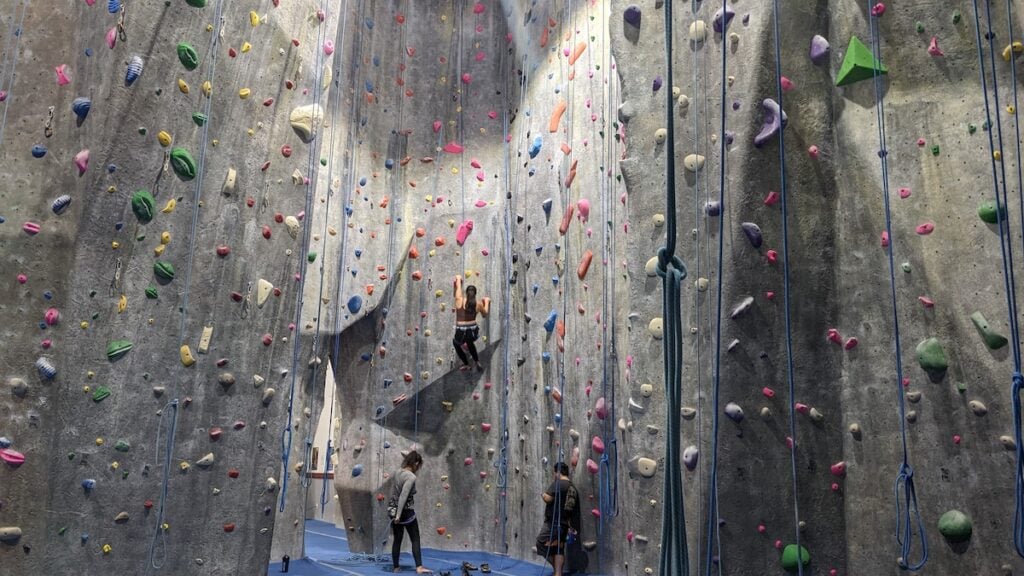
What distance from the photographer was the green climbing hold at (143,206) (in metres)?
3.86

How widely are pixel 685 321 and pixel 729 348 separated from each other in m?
0.23

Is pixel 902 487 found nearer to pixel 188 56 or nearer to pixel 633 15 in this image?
pixel 633 15

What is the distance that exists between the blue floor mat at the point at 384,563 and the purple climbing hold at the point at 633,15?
12.7ft

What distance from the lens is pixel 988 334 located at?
11.4 ft

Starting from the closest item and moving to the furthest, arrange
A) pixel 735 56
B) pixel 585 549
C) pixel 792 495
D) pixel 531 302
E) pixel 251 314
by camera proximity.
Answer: pixel 792 495 → pixel 735 56 → pixel 251 314 → pixel 585 549 → pixel 531 302

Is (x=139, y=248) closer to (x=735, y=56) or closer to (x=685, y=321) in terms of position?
(x=685, y=321)

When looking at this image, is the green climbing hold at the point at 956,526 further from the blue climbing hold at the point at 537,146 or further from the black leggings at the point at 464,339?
the blue climbing hold at the point at 537,146

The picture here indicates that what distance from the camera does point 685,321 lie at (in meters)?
3.71

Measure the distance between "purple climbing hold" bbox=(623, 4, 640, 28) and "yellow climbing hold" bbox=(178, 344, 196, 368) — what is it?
110 inches

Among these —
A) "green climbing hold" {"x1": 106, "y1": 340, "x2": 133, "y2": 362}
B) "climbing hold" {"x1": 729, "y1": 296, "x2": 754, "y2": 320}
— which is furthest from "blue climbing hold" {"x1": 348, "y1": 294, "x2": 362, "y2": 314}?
"climbing hold" {"x1": 729, "y1": 296, "x2": 754, "y2": 320}

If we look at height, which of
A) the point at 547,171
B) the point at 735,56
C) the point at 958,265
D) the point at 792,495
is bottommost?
the point at 792,495

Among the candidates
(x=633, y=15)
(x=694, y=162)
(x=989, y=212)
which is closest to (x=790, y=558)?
(x=989, y=212)

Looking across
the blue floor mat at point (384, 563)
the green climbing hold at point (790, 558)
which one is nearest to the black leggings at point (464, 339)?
the blue floor mat at point (384, 563)

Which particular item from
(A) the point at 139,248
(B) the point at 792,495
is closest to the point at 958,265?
(B) the point at 792,495
